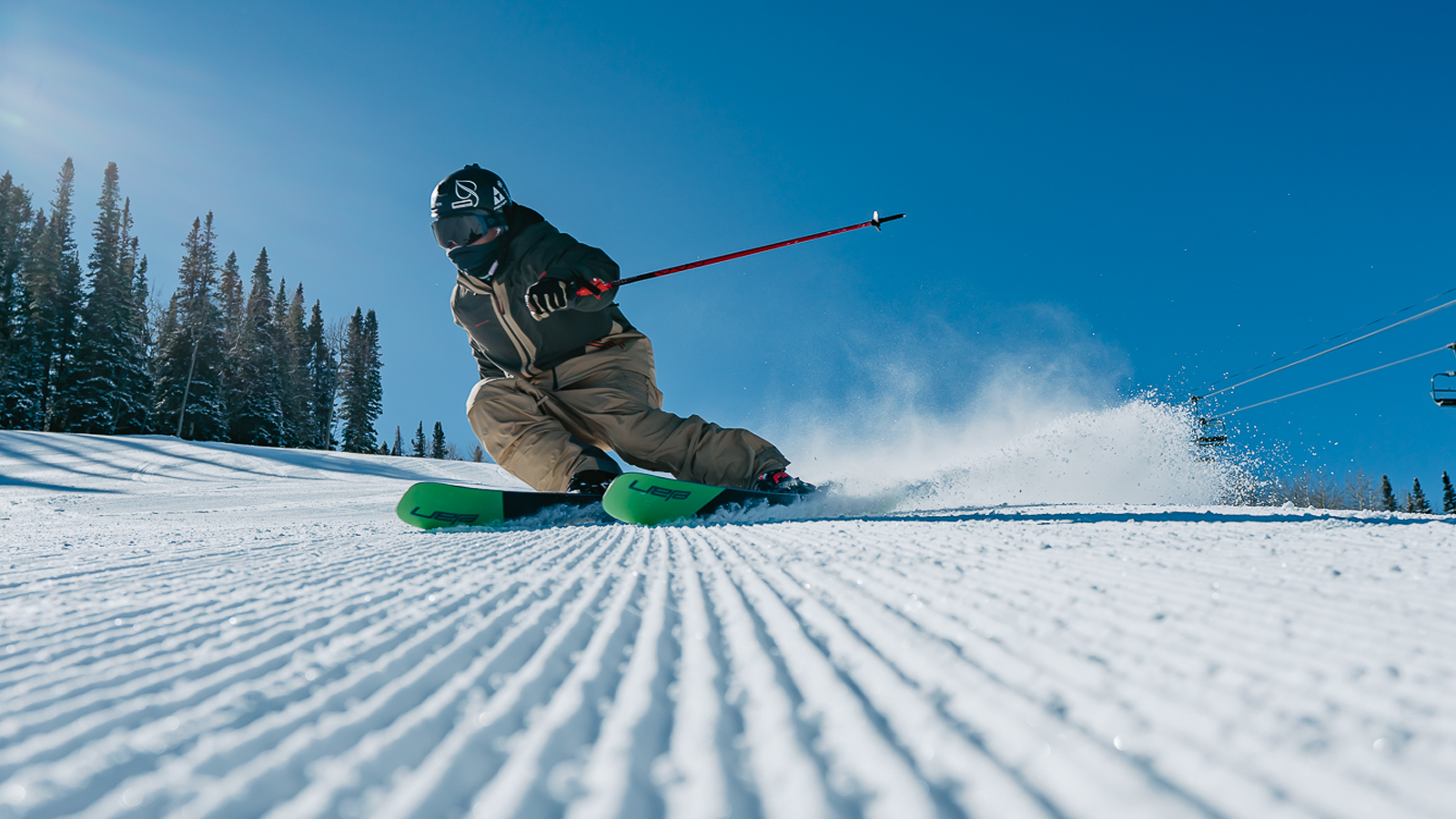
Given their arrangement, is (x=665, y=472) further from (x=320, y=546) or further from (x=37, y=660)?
(x=37, y=660)

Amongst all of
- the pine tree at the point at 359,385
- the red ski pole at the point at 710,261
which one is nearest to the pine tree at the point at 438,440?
the pine tree at the point at 359,385

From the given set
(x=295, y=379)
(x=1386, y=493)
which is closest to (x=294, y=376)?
(x=295, y=379)

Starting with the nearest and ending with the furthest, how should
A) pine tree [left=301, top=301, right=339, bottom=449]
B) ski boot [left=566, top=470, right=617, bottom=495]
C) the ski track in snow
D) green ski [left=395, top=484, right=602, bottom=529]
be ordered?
1. the ski track in snow
2. green ski [left=395, top=484, right=602, bottom=529]
3. ski boot [left=566, top=470, right=617, bottom=495]
4. pine tree [left=301, top=301, right=339, bottom=449]

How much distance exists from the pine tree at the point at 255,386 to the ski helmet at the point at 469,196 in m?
26.9

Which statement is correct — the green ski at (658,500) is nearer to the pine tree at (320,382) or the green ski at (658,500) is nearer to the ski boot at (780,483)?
the ski boot at (780,483)

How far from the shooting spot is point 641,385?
10.0 ft

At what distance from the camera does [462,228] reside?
8.46 feet

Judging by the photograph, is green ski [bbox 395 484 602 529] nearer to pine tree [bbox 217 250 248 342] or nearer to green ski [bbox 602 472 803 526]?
green ski [bbox 602 472 803 526]

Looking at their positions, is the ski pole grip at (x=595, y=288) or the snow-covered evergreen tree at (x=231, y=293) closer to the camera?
the ski pole grip at (x=595, y=288)

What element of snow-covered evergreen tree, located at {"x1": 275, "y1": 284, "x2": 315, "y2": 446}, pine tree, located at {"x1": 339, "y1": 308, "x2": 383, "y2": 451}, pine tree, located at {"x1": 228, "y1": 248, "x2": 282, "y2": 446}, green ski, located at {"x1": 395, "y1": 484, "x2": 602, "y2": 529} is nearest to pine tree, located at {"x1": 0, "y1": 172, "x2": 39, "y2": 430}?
pine tree, located at {"x1": 228, "y1": 248, "x2": 282, "y2": 446}

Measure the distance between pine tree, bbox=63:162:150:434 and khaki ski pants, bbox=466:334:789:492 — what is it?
26126 millimetres

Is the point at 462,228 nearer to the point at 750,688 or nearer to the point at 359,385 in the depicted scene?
the point at 750,688

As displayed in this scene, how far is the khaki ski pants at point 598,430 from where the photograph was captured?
8.70 ft

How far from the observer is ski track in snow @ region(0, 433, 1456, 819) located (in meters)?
0.29
